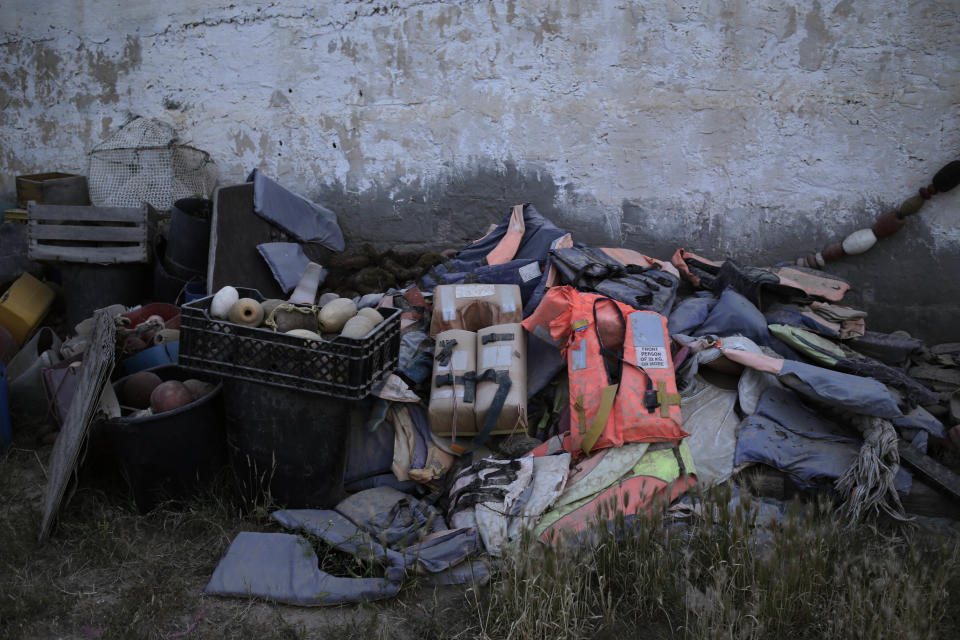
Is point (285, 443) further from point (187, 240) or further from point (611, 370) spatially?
point (187, 240)

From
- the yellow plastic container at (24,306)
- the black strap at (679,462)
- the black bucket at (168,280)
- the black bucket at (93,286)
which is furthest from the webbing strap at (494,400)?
the yellow plastic container at (24,306)

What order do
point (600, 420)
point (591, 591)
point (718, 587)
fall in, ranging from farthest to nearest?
point (600, 420) < point (591, 591) < point (718, 587)

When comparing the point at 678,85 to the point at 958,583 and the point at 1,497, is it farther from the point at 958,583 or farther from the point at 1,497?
the point at 1,497

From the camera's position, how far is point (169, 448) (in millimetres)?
3424

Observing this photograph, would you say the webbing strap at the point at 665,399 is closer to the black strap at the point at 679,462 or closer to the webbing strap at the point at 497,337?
the black strap at the point at 679,462

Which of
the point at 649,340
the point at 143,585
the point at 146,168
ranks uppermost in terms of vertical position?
the point at 146,168

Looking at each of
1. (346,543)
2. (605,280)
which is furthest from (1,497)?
(605,280)

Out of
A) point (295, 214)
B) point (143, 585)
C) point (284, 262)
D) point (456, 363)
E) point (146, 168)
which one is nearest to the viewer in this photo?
point (143, 585)

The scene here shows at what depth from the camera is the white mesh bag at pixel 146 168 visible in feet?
18.9

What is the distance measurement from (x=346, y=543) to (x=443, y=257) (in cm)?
277

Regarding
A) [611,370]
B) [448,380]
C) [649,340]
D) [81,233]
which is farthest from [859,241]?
[81,233]

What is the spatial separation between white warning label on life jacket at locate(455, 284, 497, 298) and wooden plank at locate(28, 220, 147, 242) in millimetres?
2455

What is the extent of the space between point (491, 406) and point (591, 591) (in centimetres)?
126

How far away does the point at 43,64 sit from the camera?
6.26m
